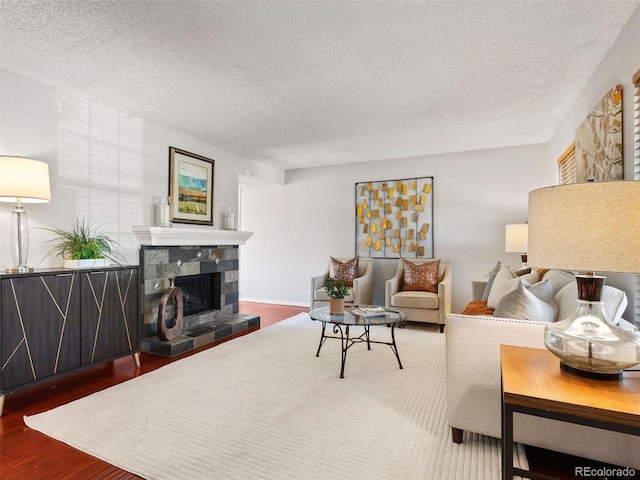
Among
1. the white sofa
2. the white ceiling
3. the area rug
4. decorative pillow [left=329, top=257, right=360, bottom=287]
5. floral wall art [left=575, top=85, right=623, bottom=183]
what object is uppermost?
the white ceiling

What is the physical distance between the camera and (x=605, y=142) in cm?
229

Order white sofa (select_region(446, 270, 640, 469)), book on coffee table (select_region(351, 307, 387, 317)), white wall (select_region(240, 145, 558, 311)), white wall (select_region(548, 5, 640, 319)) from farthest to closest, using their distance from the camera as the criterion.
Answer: white wall (select_region(240, 145, 558, 311)), book on coffee table (select_region(351, 307, 387, 317)), white wall (select_region(548, 5, 640, 319)), white sofa (select_region(446, 270, 640, 469))

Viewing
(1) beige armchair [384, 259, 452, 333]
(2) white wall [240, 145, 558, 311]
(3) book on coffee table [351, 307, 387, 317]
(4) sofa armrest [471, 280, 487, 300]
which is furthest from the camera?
(2) white wall [240, 145, 558, 311]

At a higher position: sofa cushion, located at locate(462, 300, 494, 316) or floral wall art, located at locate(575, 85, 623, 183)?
floral wall art, located at locate(575, 85, 623, 183)

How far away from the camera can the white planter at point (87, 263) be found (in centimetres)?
279

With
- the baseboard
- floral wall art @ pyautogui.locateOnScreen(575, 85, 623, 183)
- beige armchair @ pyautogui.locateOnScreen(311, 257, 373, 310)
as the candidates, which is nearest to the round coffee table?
beige armchair @ pyautogui.locateOnScreen(311, 257, 373, 310)

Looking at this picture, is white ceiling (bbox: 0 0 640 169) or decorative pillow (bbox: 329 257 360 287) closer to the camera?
white ceiling (bbox: 0 0 640 169)

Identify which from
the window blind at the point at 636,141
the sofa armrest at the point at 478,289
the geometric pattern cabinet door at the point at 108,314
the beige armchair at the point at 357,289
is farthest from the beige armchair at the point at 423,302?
the geometric pattern cabinet door at the point at 108,314

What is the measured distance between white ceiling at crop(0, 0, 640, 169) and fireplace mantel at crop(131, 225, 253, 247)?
1200 millimetres

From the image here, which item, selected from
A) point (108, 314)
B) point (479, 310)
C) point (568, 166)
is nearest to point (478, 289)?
point (479, 310)

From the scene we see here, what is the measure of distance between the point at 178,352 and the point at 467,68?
3617mm

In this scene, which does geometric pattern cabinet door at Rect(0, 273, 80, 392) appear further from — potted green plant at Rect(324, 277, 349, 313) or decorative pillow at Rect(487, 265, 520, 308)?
decorative pillow at Rect(487, 265, 520, 308)

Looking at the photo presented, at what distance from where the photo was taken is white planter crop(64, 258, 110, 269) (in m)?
2.79

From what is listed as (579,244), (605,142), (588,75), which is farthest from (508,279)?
(579,244)
